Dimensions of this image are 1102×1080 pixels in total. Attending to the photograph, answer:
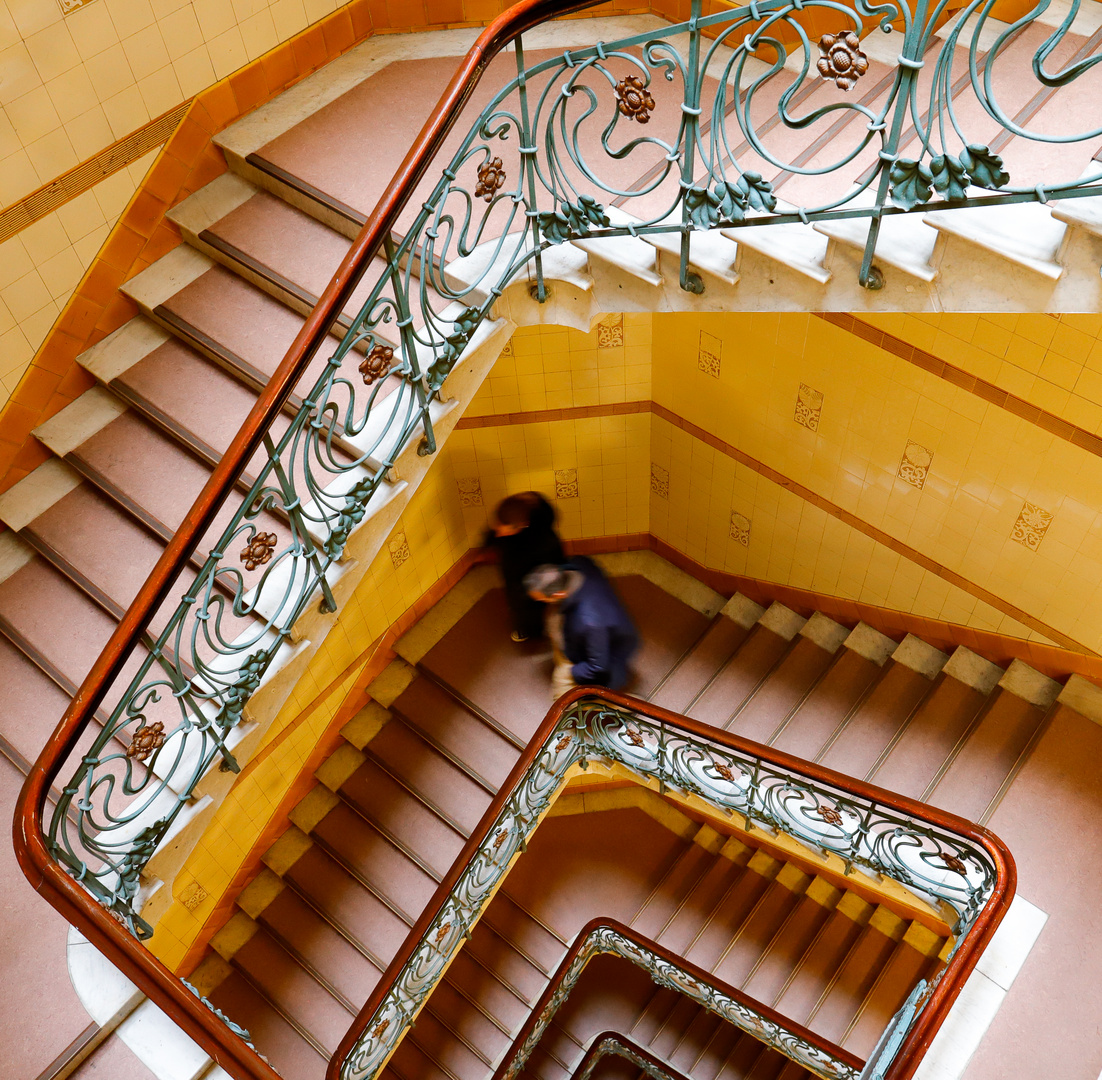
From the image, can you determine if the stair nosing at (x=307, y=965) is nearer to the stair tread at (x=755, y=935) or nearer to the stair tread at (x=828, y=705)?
the stair tread at (x=755, y=935)

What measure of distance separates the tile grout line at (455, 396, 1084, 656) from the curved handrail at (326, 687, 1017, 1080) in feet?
4.95

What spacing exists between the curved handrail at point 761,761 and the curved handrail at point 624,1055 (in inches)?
85.2

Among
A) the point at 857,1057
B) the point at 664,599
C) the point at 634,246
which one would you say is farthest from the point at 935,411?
the point at 857,1057

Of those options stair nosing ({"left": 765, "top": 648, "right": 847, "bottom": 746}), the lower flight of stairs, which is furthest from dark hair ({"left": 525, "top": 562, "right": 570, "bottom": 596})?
stair nosing ({"left": 765, "top": 648, "right": 847, "bottom": 746})

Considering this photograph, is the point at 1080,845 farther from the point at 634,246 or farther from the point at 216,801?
the point at 216,801

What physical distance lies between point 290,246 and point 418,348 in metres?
1.16

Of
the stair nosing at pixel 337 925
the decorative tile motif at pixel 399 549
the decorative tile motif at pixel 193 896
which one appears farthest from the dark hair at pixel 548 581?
the decorative tile motif at pixel 193 896

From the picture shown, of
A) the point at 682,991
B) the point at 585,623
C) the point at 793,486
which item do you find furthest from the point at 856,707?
the point at 682,991

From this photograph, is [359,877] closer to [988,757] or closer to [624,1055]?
[624,1055]

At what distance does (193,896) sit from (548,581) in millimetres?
2922

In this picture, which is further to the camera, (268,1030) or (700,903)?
(700,903)

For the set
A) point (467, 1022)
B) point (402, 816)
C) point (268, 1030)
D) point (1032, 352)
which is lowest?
point (268, 1030)

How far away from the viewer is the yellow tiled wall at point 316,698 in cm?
568

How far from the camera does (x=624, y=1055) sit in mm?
7039
